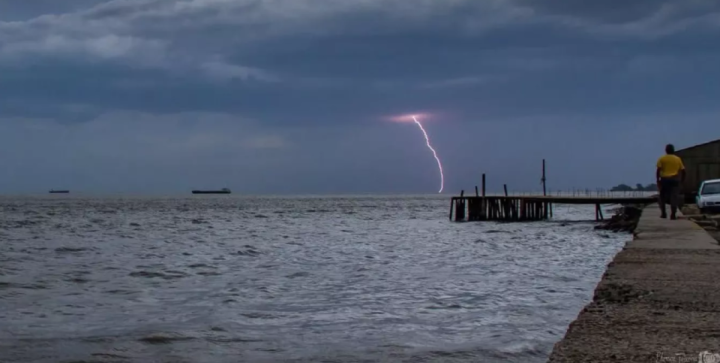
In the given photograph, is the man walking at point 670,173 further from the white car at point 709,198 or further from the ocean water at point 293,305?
the white car at point 709,198

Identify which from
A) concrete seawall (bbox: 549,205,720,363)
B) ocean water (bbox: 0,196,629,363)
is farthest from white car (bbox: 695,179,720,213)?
concrete seawall (bbox: 549,205,720,363)

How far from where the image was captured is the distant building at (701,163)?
119 feet

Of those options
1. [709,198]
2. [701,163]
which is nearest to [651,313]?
[709,198]

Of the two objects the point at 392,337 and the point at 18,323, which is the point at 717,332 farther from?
the point at 18,323

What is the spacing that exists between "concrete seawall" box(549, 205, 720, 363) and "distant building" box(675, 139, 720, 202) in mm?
29990

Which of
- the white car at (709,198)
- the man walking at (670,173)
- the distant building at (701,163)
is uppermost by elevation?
the distant building at (701,163)

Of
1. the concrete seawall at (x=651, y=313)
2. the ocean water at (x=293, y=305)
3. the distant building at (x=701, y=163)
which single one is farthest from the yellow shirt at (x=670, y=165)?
the distant building at (x=701, y=163)

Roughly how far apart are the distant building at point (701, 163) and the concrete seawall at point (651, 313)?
98.4ft

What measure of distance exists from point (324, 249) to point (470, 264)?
5862mm

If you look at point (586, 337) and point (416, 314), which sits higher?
point (586, 337)

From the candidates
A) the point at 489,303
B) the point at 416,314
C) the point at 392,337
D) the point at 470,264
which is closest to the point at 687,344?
the point at 392,337

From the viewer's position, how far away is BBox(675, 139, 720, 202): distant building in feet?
119

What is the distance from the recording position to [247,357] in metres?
6.34

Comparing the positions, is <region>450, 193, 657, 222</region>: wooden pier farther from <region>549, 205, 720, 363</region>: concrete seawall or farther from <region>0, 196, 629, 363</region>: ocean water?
<region>549, 205, 720, 363</region>: concrete seawall
